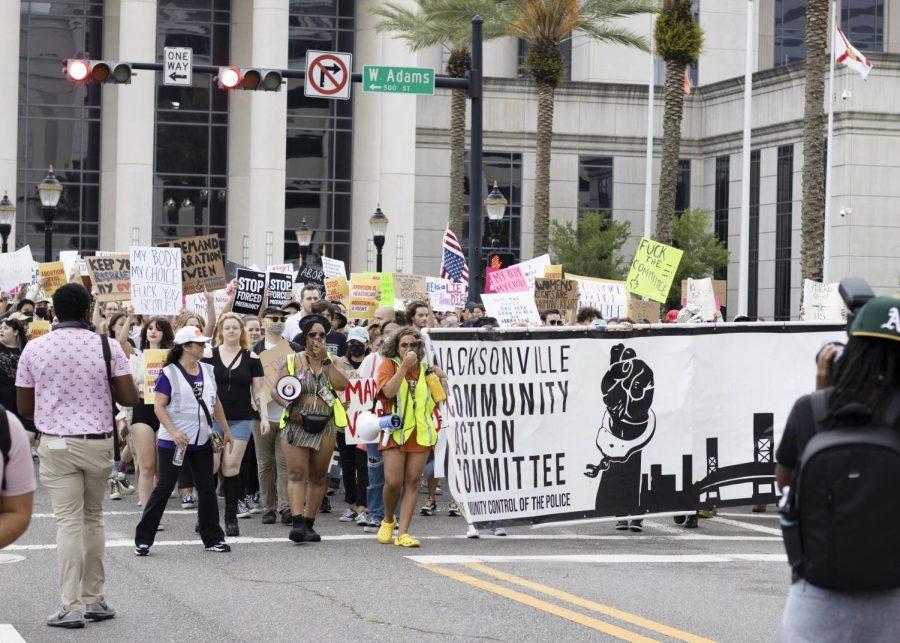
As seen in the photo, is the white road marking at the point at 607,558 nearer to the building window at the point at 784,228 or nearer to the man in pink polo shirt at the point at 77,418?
the man in pink polo shirt at the point at 77,418

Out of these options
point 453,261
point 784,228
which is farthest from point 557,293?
point 784,228

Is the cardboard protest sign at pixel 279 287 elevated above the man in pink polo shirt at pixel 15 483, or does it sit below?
above

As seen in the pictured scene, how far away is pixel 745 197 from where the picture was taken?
37781mm

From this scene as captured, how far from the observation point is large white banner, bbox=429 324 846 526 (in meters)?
12.3

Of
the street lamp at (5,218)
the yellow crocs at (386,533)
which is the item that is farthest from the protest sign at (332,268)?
the yellow crocs at (386,533)

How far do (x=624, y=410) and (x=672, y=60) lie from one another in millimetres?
22474

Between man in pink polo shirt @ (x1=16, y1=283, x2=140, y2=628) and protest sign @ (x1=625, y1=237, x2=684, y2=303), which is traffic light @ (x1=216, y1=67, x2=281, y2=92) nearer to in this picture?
protest sign @ (x1=625, y1=237, x2=684, y2=303)

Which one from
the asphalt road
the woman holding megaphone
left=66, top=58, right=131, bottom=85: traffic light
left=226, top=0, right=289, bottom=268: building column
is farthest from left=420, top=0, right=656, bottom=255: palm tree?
the woman holding megaphone

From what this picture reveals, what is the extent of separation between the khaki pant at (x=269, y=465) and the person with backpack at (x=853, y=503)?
936cm

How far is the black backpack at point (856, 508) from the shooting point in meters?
4.25

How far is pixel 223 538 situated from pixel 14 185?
40.8m

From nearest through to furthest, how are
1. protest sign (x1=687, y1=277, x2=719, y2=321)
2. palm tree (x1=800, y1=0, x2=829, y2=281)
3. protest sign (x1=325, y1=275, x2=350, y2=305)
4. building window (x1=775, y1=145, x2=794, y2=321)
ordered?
protest sign (x1=325, y1=275, x2=350, y2=305) → protest sign (x1=687, y1=277, x2=719, y2=321) → palm tree (x1=800, y1=0, x2=829, y2=281) → building window (x1=775, y1=145, x2=794, y2=321)

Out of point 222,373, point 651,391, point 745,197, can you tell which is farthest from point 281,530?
point 745,197

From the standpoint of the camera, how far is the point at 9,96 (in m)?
49.8
